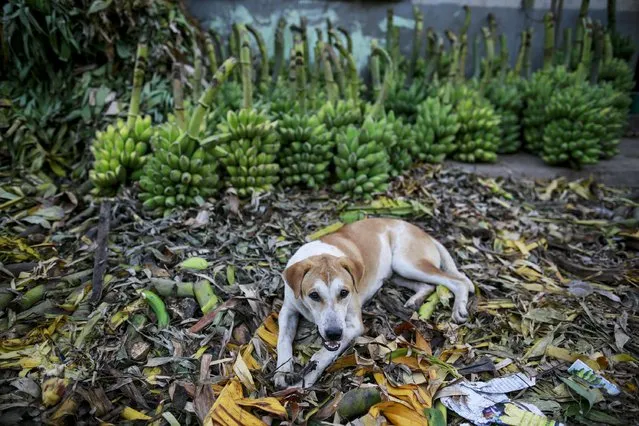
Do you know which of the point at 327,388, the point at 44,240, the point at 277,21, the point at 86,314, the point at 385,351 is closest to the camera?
the point at 327,388

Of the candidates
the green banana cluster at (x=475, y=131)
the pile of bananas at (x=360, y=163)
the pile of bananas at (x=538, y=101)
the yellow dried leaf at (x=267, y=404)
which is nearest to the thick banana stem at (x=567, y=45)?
→ the pile of bananas at (x=538, y=101)

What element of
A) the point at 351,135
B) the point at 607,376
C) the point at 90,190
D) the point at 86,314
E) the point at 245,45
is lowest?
the point at 607,376

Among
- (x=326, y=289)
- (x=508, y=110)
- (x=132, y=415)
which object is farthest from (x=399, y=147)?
(x=132, y=415)

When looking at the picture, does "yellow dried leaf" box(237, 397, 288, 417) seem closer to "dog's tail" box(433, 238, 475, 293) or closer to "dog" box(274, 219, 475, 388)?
"dog" box(274, 219, 475, 388)

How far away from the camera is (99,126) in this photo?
470cm

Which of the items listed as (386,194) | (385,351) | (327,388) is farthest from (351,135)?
(327,388)

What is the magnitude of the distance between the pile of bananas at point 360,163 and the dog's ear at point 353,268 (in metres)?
1.78

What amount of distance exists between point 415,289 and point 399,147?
2.27m

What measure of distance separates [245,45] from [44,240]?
245 cm

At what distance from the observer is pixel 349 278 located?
2.50 m

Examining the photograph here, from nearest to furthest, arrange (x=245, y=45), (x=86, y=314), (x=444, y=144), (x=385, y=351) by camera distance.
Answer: (x=385, y=351) < (x=86, y=314) < (x=245, y=45) < (x=444, y=144)

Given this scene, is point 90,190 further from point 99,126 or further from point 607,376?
point 607,376

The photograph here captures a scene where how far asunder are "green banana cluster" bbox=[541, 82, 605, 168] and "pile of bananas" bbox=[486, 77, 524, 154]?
1.56ft

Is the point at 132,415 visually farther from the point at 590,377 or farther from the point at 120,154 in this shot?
the point at 120,154
